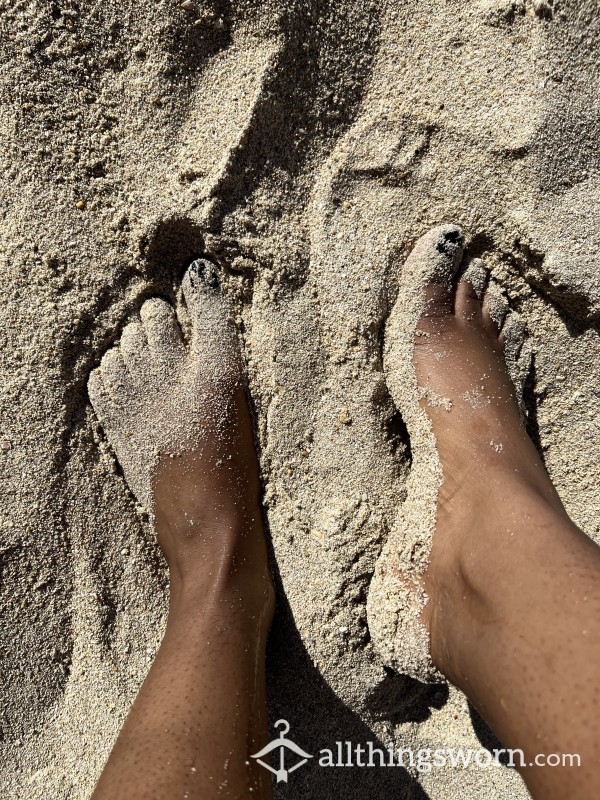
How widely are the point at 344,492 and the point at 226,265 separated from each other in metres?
0.67

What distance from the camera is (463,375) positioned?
1.42m

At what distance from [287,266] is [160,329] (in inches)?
14.6

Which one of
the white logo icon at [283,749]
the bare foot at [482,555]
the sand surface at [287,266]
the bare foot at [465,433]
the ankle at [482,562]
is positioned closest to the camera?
the bare foot at [482,555]

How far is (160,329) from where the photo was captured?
56.4 inches

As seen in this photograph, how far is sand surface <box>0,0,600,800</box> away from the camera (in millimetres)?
1323

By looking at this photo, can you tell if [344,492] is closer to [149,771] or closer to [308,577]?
[308,577]

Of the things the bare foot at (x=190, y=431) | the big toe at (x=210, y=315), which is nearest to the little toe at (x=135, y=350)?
the bare foot at (x=190, y=431)

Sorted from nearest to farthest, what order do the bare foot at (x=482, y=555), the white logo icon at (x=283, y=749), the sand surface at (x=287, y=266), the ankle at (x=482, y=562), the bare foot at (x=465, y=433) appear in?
1. the bare foot at (x=482, y=555)
2. the ankle at (x=482, y=562)
3. the bare foot at (x=465, y=433)
4. the sand surface at (x=287, y=266)
5. the white logo icon at (x=283, y=749)

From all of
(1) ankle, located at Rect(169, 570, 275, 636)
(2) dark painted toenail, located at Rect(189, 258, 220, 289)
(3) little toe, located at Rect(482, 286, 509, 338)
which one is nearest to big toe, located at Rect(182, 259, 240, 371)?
(2) dark painted toenail, located at Rect(189, 258, 220, 289)

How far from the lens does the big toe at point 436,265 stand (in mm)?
1380

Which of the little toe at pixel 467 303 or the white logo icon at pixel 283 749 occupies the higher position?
the little toe at pixel 467 303

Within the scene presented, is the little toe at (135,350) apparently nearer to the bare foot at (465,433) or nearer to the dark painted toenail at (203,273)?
the dark painted toenail at (203,273)

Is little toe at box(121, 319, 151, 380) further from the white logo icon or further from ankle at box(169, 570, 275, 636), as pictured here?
Result: the white logo icon

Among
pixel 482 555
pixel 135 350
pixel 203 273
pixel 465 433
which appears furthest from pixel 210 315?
pixel 482 555
